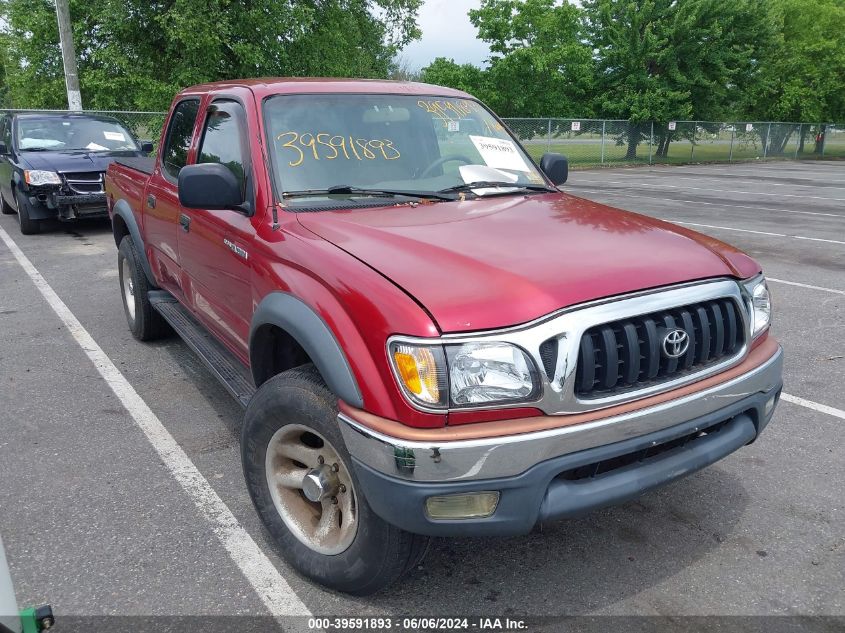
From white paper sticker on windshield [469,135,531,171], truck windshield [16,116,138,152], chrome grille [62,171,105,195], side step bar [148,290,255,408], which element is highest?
truck windshield [16,116,138,152]

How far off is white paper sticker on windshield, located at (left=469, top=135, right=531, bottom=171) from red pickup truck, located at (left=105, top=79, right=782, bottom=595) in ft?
0.35

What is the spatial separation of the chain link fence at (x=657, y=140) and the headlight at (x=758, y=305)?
2560cm

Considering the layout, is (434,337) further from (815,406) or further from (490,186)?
(815,406)

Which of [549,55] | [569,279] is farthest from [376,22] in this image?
[569,279]

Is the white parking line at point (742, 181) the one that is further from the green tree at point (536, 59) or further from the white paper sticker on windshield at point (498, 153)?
the white paper sticker on windshield at point (498, 153)

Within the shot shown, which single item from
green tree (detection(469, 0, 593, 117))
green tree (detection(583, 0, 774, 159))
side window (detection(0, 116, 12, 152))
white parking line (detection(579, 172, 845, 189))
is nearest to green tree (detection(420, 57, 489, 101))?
green tree (detection(469, 0, 593, 117))

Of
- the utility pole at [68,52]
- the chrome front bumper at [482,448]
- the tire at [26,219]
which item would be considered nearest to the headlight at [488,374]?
the chrome front bumper at [482,448]

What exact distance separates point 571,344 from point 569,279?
0.87 ft

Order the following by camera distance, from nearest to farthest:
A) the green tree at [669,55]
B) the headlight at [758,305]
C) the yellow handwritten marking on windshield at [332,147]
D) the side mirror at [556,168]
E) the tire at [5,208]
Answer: the headlight at [758,305]
the yellow handwritten marking on windshield at [332,147]
the side mirror at [556,168]
the tire at [5,208]
the green tree at [669,55]

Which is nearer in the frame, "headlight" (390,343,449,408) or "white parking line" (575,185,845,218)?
"headlight" (390,343,449,408)

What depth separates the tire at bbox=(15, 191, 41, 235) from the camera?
410 inches

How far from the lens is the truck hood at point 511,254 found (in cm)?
223

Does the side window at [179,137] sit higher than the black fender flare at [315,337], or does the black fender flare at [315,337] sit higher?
the side window at [179,137]

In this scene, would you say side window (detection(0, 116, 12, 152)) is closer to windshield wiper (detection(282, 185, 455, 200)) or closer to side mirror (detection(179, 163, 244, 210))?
side mirror (detection(179, 163, 244, 210))
